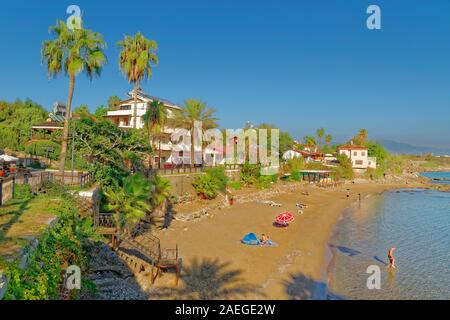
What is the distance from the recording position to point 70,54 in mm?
25984

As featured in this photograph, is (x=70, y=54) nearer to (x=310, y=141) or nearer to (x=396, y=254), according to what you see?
(x=396, y=254)

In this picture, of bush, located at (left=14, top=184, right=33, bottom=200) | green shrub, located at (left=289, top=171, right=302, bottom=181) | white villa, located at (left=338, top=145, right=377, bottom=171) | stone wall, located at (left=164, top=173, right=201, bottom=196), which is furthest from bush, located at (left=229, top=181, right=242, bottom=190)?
white villa, located at (left=338, top=145, right=377, bottom=171)

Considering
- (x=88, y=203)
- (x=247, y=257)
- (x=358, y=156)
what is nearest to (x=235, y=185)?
(x=247, y=257)

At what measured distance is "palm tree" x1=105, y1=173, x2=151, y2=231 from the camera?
809 inches

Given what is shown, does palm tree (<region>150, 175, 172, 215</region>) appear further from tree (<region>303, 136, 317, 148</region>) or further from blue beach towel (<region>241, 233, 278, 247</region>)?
tree (<region>303, 136, 317, 148</region>)

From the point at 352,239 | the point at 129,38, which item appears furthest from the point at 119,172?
the point at 352,239

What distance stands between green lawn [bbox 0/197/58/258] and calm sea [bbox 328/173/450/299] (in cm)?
1385

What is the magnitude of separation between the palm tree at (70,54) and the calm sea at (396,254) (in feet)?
72.3

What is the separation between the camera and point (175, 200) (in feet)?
118

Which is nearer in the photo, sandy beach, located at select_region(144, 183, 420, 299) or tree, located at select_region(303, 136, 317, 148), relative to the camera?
sandy beach, located at select_region(144, 183, 420, 299)

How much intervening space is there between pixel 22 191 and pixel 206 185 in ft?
74.2

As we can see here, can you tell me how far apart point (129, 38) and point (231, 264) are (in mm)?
29631
